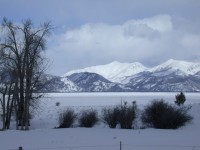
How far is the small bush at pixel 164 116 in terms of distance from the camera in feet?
107

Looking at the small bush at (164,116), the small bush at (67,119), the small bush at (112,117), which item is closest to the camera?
the small bush at (164,116)

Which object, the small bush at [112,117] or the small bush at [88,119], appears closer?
the small bush at [112,117]

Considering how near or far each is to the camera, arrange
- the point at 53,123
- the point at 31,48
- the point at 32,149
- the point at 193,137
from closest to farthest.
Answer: the point at 32,149, the point at 193,137, the point at 31,48, the point at 53,123

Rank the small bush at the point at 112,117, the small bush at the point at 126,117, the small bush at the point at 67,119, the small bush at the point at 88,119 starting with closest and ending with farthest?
the small bush at the point at 126,117 < the small bush at the point at 112,117 < the small bush at the point at 67,119 < the small bush at the point at 88,119

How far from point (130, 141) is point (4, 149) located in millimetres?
7314

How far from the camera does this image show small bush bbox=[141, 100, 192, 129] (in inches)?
1282

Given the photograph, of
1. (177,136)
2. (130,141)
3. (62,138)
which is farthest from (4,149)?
(177,136)

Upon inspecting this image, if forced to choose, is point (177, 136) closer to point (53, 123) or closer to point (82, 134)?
point (82, 134)

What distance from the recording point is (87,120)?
34750 mm

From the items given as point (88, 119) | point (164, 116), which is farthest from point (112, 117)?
point (164, 116)

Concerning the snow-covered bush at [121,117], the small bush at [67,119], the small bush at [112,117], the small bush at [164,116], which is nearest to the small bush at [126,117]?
the snow-covered bush at [121,117]

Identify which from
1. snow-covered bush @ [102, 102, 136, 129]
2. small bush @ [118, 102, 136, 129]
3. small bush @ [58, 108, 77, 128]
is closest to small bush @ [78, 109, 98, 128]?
small bush @ [58, 108, 77, 128]

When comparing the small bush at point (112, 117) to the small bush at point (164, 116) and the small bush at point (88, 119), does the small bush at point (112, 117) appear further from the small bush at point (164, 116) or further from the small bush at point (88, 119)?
the small bush at point (164, 116)

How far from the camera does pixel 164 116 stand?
3244 centimetres
